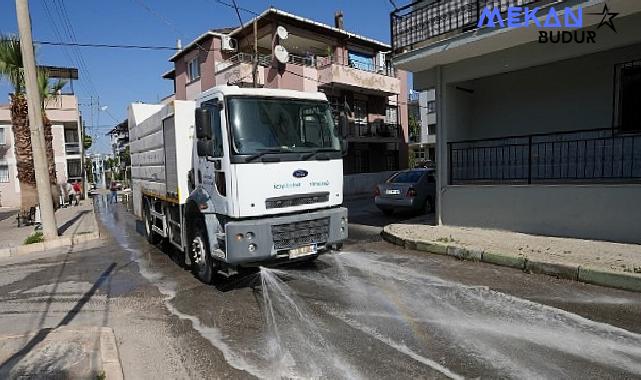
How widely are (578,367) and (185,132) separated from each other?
634cm

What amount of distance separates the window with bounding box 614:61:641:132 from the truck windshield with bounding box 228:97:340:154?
6447 mm

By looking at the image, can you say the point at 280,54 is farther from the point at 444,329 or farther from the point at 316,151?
the point at 444,329

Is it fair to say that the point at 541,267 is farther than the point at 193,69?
No

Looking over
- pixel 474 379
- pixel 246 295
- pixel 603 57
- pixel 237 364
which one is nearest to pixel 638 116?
pixel 603 57

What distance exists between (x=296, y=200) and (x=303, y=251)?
0.77 meters

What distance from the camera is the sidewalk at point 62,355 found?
361cm

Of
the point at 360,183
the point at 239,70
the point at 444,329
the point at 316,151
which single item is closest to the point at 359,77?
the point at 360,183

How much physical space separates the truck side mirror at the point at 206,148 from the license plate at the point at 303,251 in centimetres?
184

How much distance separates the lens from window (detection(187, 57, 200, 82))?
27.9 metres

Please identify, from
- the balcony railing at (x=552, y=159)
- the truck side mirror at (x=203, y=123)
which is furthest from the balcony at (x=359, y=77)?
the truck side mirror at (x=203, y=123)

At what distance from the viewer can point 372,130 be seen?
27.4 m

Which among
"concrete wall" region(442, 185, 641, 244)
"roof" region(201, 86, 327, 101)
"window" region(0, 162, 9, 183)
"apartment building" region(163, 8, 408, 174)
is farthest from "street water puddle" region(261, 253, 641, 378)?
"window" region(0, 162, 9, 183)

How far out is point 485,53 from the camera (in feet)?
30.1

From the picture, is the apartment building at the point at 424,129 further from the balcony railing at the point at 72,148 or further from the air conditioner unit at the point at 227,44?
the balcony railing at the point at 72,148
